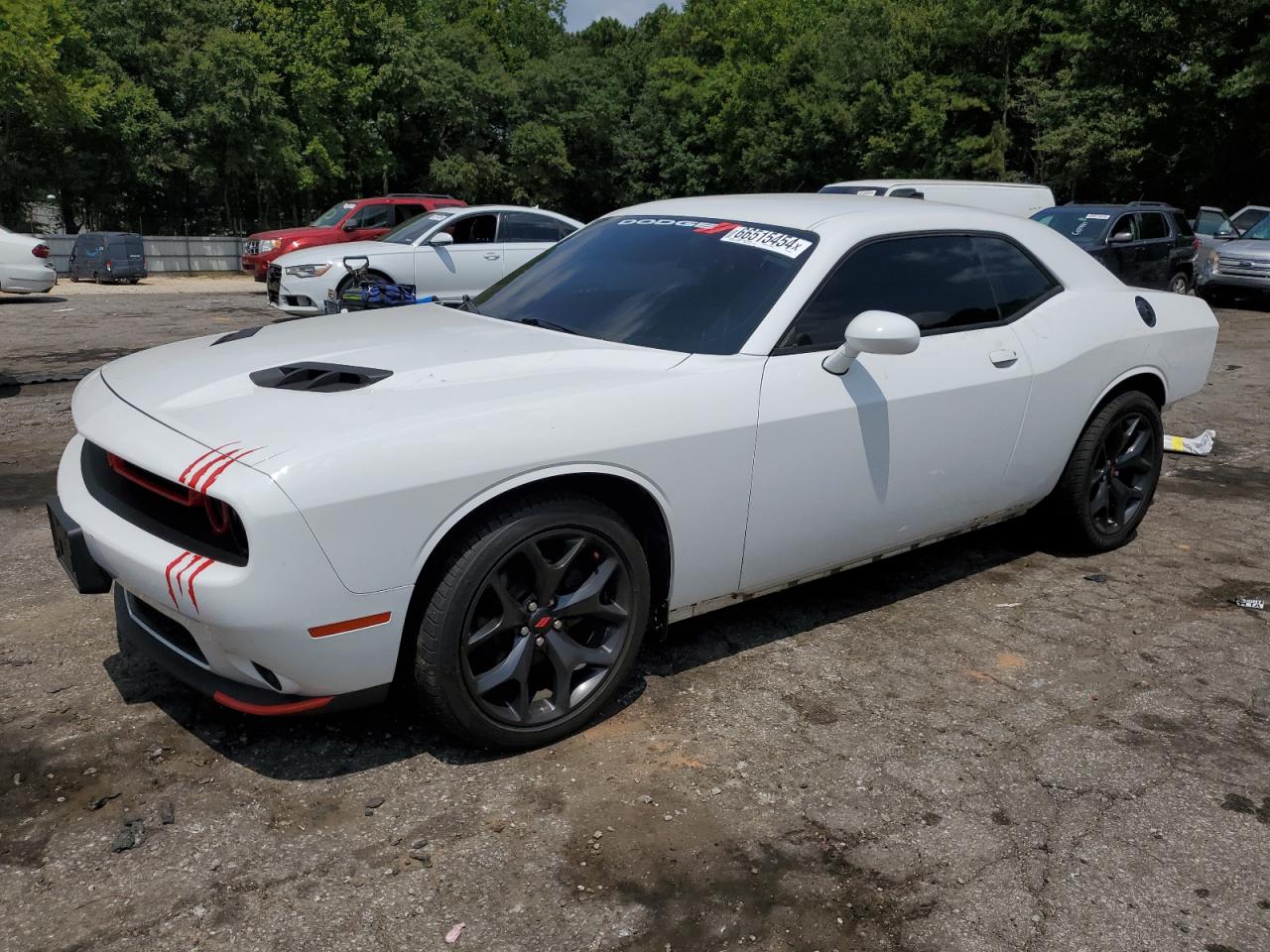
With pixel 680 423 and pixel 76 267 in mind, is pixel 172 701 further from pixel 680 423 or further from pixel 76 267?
pixel 76 267

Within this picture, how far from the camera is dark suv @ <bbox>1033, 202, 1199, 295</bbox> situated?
13945 millimetres

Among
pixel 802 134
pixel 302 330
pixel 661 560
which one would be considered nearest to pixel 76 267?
pixel 302 330

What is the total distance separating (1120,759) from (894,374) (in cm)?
146

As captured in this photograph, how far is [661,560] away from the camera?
11.1ft

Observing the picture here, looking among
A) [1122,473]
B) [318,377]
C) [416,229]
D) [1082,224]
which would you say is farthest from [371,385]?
[1082,224]

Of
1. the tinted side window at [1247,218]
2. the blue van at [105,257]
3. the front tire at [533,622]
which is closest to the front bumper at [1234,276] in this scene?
the tinted side window at [1247,218]

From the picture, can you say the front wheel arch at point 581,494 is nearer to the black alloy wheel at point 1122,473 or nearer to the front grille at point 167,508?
the front grille at point 167,508

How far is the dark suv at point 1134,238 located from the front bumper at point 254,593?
12935mm

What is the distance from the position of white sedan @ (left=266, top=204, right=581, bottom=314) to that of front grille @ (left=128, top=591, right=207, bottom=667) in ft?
30.8

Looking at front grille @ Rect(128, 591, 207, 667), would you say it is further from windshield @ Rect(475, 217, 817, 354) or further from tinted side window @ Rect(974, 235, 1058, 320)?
tinted side window @ Rect(974, 235, 1058, 320)

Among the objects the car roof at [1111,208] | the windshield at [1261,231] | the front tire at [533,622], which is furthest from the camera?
the windshield at [1261,231]

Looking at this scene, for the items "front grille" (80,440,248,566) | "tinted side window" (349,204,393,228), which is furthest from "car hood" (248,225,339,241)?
"front grille" (80,440,248,566)

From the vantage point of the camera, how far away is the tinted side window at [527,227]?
13.3 meters

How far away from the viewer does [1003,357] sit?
418 cm
